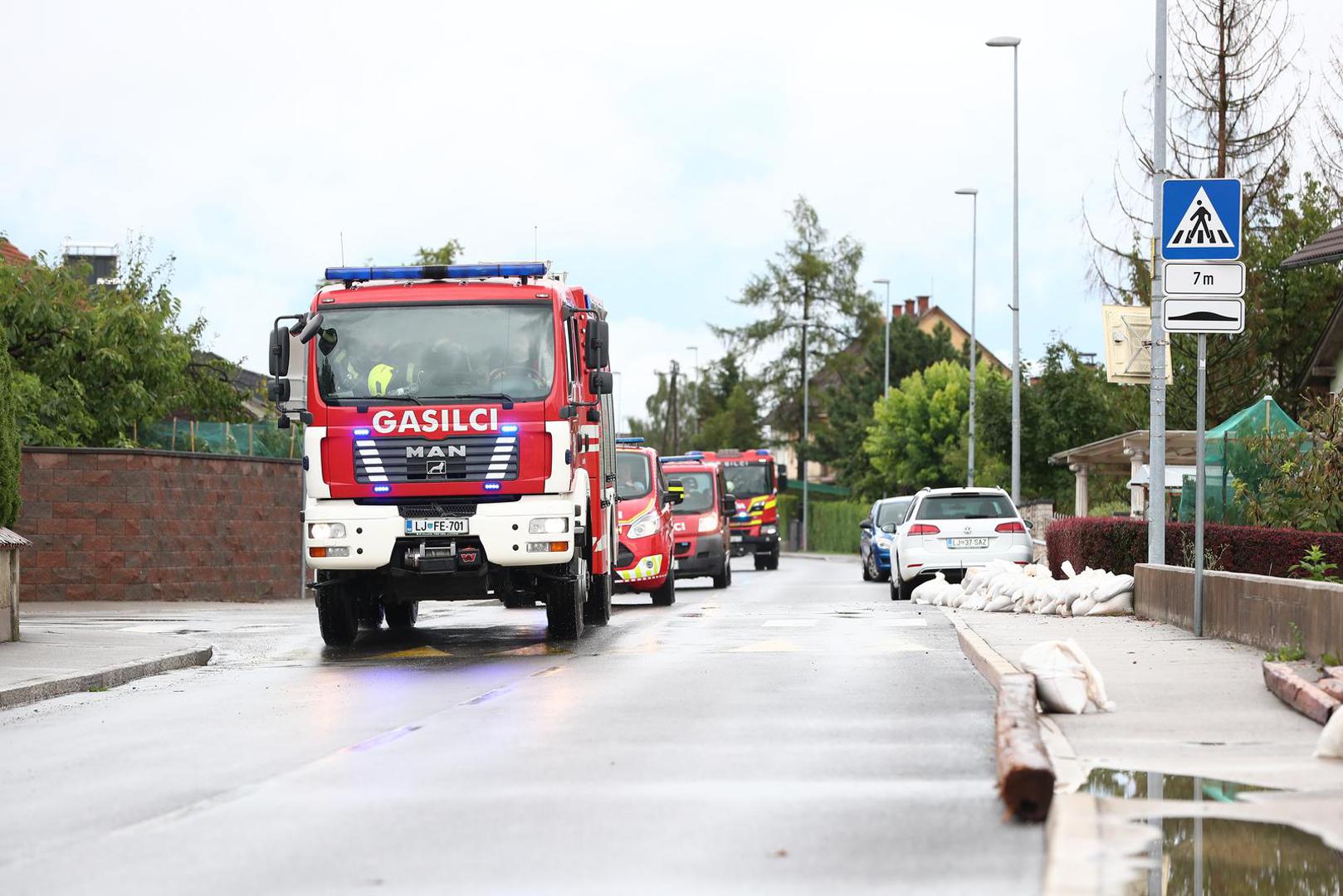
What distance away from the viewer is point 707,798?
286 inches

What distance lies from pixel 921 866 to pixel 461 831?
173cm

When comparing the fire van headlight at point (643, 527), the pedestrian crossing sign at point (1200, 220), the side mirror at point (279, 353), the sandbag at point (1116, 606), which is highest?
the pedestrian crossing sign at point (1200, 220)

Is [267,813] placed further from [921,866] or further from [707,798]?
[921,866]

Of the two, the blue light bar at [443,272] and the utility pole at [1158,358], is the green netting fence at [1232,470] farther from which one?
the blue light bar at [443,272]

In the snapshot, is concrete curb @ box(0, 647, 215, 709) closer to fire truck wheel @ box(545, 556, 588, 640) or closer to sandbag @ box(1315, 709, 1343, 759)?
fire truck wheel @ box(545, 556, 588, 640)

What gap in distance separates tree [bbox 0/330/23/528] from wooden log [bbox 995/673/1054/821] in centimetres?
1092

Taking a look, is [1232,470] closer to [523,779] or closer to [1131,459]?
[523,779]

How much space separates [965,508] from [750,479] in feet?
89.2

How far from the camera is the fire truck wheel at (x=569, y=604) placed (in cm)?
1633

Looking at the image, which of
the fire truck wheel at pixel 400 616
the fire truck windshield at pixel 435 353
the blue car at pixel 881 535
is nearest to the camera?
the fire truck windshield at pixel 435 353

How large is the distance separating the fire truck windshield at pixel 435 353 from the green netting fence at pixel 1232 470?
9105mm

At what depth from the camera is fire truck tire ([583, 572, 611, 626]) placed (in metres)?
18.7

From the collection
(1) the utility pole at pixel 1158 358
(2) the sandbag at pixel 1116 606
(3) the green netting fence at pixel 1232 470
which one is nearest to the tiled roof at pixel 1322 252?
(3) the green netting fence at pixel 1232 470

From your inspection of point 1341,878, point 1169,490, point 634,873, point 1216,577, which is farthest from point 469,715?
point 1169,490
